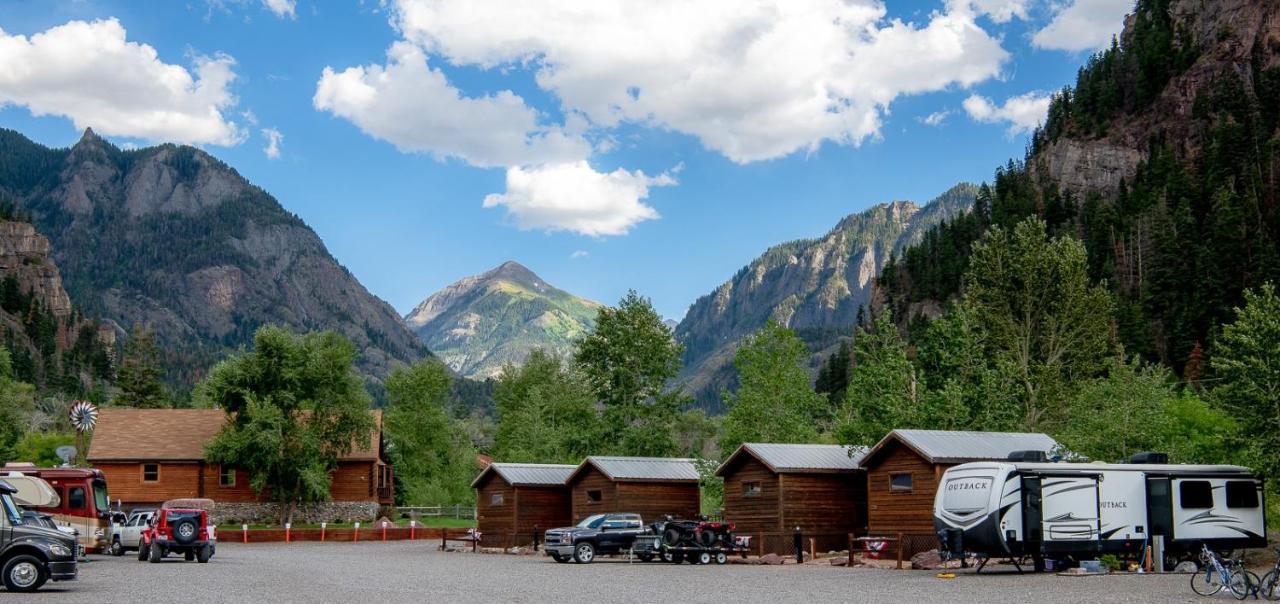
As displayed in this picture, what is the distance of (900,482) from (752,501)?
705 centimetres

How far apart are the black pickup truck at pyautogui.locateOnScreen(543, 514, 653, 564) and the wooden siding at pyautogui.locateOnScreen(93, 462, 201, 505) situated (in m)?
33.9

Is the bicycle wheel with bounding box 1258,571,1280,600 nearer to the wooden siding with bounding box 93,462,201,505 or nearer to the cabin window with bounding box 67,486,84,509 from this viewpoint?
the cabin window with bounding box 67,486,84,509

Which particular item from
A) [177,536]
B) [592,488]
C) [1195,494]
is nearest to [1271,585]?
[1195,494]

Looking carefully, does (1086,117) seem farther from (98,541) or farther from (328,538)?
(98,541)

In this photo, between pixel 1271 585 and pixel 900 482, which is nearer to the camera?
pixel 1271 585

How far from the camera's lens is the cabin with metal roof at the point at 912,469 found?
1435 inches

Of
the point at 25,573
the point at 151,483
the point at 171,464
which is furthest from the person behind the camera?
the point at 171,464

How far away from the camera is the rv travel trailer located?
30.4 m

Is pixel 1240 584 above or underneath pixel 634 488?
underneath

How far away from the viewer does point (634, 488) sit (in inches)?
1964

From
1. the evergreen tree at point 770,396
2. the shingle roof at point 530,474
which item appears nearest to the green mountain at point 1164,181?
the evergreen tree at point 770,396

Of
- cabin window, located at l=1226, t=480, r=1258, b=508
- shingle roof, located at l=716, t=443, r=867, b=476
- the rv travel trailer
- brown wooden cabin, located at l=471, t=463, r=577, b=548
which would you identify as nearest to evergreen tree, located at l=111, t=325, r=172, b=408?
brown wooden cabin, located at l=471, t=463, r=577, b=548

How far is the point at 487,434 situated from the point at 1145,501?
413ft

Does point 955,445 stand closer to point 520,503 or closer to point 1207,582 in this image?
point 1207,582
